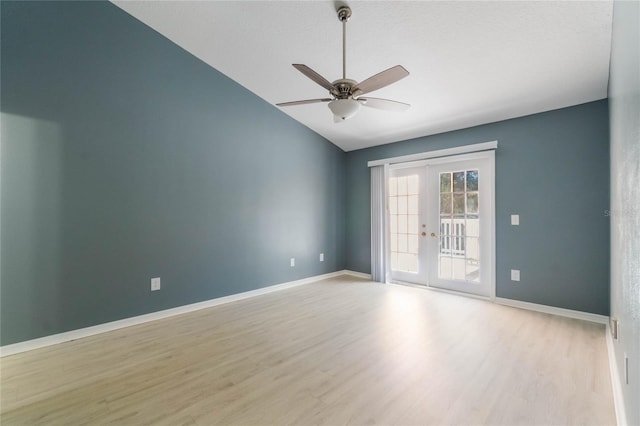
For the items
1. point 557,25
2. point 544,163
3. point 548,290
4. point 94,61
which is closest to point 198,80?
point 94,61

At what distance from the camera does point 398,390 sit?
190 cm

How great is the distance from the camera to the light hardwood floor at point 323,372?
66.3 inches

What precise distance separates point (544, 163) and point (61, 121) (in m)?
5.24

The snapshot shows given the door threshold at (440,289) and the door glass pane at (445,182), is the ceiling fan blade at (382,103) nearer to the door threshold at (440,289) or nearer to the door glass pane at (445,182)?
the door glass pane at (445,182)

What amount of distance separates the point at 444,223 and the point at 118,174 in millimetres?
4271

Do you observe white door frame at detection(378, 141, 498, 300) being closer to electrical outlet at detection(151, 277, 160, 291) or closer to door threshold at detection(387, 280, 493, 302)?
door threshold at detection(387, 280, 493, 302)

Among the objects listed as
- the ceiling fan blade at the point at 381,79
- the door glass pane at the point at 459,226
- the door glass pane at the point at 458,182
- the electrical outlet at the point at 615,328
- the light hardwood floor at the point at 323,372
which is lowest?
the light hardwood floor at the point at 323,372

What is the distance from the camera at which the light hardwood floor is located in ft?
5.53

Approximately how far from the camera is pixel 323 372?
2.12 meters

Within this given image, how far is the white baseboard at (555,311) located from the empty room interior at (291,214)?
0.07 feet

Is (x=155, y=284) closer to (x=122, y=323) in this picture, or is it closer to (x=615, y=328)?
(x=122, y=323)

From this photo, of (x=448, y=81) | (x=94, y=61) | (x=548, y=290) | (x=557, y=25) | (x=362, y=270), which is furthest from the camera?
(x=362, y=270)

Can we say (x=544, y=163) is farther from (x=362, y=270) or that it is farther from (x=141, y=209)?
(x=141, y=209)

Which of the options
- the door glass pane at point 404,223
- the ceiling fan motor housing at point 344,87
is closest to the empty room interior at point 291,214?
the ceiling fan motor housing at point 344,87
